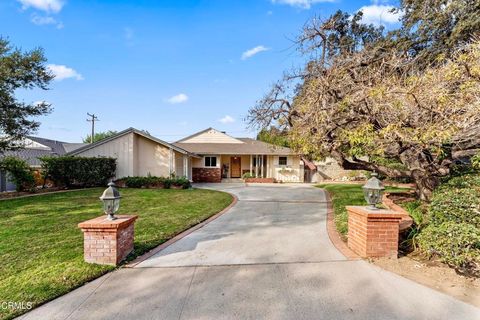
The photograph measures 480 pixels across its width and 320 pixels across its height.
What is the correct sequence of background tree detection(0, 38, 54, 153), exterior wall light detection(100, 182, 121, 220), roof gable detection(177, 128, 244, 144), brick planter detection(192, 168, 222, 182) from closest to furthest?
1. exterior wall light detection(100, 182, 121, 220)
2. background tree detection(0, 38, 54, 153)
3. brick planter detection(192, 168, 222, 182)
4. roof gable detection(177, 128, 244, 144)

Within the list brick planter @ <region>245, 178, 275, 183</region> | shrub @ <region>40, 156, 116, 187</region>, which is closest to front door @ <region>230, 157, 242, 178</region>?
brick planter @ <region>245, 178, 275, 183</region>

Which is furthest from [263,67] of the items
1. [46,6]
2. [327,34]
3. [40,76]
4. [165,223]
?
[40,76]

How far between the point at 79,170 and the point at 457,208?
1797 centimetres

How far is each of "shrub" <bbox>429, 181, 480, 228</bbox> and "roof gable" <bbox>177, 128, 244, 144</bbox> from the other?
22400mm

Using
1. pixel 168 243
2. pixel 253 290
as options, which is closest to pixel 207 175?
pixel 168 243

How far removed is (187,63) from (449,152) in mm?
13375

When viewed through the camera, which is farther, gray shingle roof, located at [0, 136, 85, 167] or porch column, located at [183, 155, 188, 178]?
gray shingle roof, located at [0, 136, 85, 167]

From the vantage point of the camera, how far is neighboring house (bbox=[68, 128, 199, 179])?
17859 millimetres

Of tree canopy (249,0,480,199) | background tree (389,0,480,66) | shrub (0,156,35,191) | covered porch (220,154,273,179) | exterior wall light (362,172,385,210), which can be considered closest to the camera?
exterior wall light (362,172,385,210)

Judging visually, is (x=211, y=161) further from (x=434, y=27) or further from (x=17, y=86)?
(x=434, y=27)

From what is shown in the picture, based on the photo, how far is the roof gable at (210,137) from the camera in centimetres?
2614

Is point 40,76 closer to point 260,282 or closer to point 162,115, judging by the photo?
point 162,115

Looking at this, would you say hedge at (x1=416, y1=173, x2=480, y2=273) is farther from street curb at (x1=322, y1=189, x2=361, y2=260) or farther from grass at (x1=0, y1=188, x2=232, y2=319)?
grass at (x1=0, y1=188, x2=232, y2=319)
